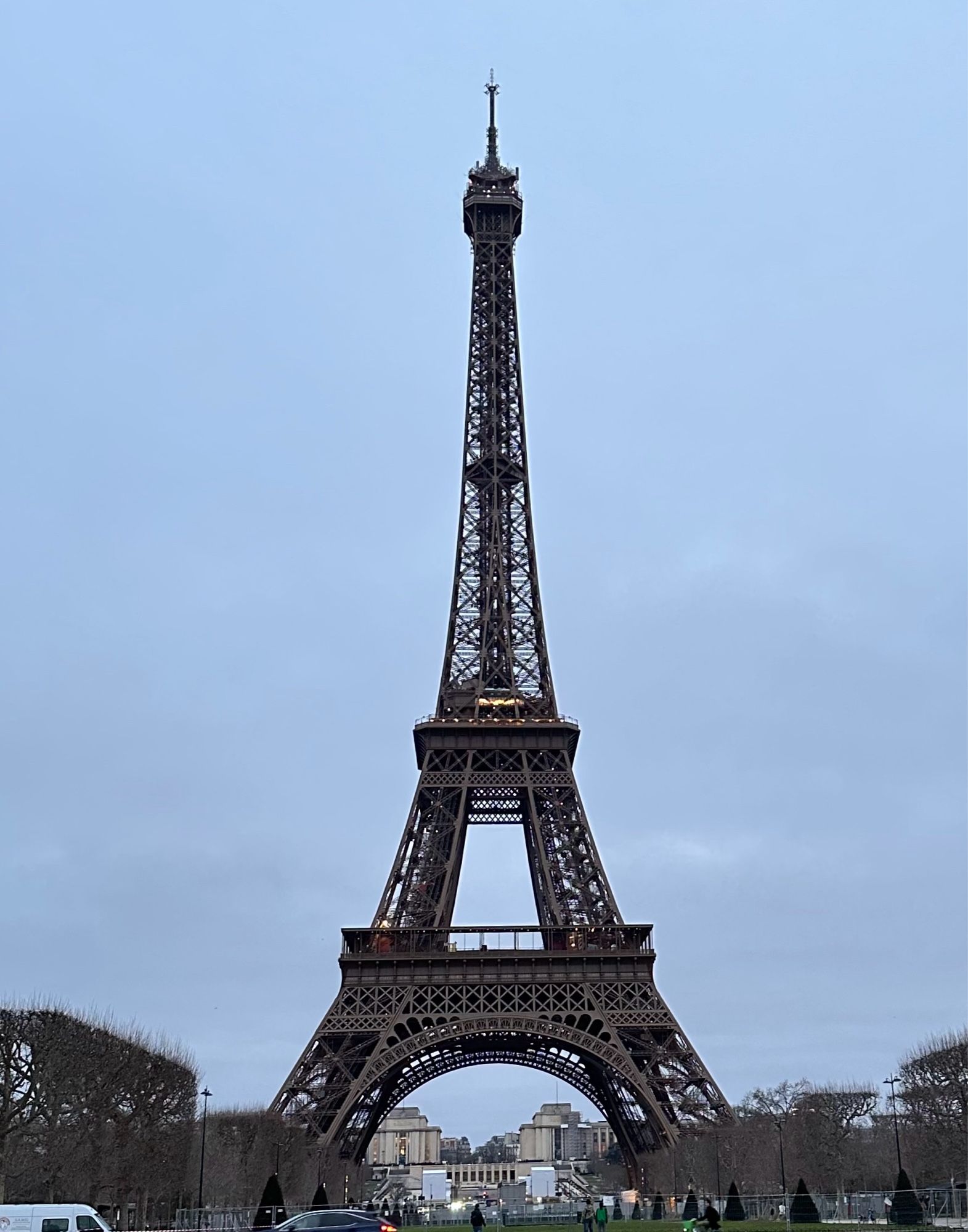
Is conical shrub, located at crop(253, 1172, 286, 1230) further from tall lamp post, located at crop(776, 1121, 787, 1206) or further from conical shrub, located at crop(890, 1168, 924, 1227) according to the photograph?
tall lamp post, located at crop(776, 1121, 787, 1206)

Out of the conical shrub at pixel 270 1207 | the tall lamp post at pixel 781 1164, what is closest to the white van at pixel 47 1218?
the conical shrub at pixel 270 1207

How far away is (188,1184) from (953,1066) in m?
30.8

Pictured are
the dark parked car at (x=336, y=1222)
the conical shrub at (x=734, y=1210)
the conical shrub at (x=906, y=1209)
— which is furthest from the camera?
the conical shrub at (x=734, y=1210)

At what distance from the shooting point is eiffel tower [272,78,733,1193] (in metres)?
60.0

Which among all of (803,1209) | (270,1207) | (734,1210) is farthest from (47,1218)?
(734,1210)

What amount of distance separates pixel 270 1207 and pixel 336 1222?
21.0 meters

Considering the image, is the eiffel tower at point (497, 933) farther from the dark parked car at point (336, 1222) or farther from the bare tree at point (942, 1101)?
the dark parked car at point (336, 1222)

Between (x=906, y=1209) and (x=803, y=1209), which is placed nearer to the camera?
(x=906, y=1209)

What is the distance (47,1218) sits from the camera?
103 feet

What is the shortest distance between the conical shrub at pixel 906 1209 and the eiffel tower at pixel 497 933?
41.0 ft

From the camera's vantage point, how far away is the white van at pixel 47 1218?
1224 inches

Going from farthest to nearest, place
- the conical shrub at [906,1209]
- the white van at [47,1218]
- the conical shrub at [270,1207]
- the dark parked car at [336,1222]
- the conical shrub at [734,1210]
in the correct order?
the conical shrub at [734,1210] < the conical shrub at [270,1207] < the conical shrub at [906,1209] < the white van at [47,1218] < the dark parked car at [336,1222]

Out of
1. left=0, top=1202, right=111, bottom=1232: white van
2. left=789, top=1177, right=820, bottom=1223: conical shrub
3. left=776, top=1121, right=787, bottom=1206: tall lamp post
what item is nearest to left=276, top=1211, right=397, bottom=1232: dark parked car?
left=0, top=1202, right=111, bottom=1232: white van

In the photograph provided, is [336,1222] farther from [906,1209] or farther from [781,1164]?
[781,1164]
